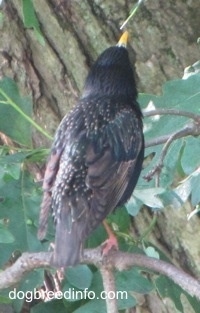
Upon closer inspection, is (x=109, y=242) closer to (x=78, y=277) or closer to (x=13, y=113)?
(x=78, y=277)

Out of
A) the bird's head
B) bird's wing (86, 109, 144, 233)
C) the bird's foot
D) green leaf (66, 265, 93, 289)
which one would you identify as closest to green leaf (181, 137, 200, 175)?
bird's wing (86, 109, 144, 233)

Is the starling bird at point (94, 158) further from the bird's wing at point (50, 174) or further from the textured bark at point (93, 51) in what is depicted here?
the textured bark at point (93, 51)

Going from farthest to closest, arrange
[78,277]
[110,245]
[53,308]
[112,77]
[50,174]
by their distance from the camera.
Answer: [53,308] < [112,77] < [78,277] < [50,174] < [110,245]

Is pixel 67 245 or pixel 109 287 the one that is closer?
pixel 109 287

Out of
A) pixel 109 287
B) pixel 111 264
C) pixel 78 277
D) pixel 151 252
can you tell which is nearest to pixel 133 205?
pixel 151 252

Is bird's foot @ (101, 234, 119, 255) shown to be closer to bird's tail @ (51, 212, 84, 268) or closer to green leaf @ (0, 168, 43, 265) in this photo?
bird's tail @ (51, 212, 84, 268)

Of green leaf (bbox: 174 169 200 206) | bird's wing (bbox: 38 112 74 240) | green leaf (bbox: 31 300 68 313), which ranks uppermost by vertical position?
bird's wing (bbox: 38 112 74 240)

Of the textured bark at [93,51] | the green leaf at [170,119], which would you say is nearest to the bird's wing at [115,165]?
the green leaf at [170,119]
